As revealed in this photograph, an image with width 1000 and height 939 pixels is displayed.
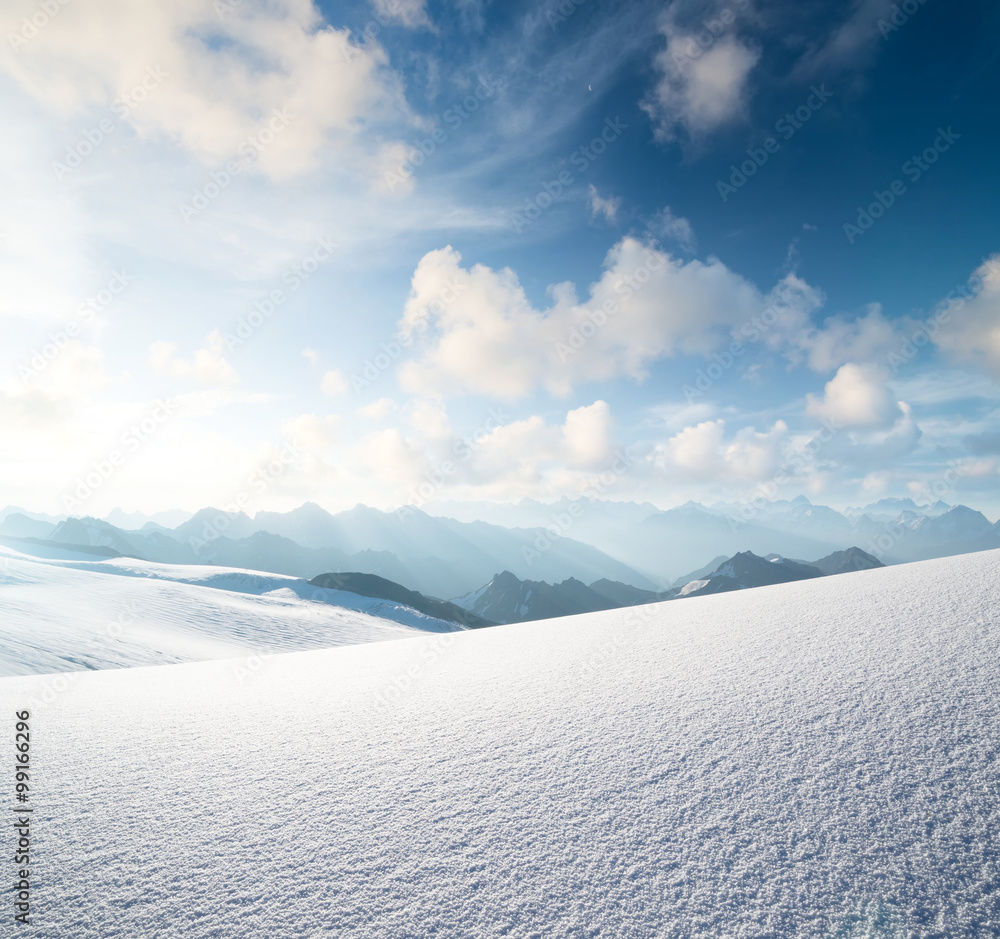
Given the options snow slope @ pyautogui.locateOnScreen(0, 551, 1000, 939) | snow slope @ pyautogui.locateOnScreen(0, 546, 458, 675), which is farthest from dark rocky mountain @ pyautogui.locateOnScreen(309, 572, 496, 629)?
snow slope @ pyautogui.locateOnScreen(0, 551, 1000, 939)

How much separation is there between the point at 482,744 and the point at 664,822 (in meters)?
2.30

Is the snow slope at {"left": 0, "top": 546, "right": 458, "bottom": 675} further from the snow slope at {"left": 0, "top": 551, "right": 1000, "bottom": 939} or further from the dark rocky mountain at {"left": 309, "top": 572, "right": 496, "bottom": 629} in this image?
the dark rocky mountain at {"left": 309, "top": 572, "right": 496, "bottom": 629}

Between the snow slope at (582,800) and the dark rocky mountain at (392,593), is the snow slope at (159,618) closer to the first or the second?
the snow slope at (582,800)

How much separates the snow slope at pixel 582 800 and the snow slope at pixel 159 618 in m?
15.7

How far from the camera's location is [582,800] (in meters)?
4.32

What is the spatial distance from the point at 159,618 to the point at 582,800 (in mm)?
35410

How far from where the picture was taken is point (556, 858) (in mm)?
3709

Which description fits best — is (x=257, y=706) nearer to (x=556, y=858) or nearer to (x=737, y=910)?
(x=556, y=858)

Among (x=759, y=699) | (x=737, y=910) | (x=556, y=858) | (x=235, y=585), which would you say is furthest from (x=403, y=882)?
(x=235, y=585)

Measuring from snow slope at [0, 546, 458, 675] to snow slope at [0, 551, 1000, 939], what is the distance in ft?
51.4

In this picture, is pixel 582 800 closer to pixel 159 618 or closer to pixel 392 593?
pixel 159 618

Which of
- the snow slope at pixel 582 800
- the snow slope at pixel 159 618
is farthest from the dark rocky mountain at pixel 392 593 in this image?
the snow slope at pixel 582 800

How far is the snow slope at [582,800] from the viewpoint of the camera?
3.30 metres

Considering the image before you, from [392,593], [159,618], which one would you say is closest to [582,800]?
[159,618]
